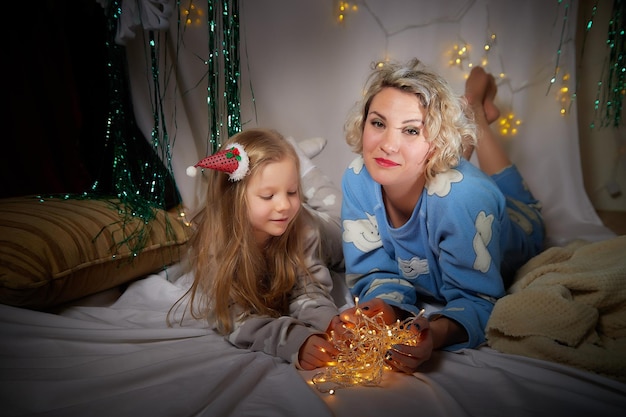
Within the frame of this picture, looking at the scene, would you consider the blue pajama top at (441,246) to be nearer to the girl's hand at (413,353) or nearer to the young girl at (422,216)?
the young girl at (422,216)

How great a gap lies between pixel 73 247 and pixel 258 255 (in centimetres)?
45

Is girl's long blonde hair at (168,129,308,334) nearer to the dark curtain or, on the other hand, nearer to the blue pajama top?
the blue pajama top

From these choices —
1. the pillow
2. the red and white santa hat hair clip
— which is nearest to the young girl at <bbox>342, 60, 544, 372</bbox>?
the red and white santa hat hair clip

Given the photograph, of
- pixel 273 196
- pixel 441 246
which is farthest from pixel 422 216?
pixel 273 196

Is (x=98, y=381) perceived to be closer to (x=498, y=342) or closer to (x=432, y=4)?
(x=498, y=342)

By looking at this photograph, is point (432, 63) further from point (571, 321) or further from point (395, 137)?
point (571, 321)

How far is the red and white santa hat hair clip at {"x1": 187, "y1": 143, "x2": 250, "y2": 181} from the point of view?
3.45ft

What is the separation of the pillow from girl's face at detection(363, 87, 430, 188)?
25.8 inches

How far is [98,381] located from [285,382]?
323 millimetres

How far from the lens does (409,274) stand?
1.26m

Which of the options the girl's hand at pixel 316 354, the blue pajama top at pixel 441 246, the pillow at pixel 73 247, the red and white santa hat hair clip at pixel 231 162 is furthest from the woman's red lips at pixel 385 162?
the pillow at pixel 73 247

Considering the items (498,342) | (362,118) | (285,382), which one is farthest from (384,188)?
(285,382)

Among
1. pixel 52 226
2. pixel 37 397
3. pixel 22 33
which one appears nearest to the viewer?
pixel 37 397

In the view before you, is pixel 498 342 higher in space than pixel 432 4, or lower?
lower
